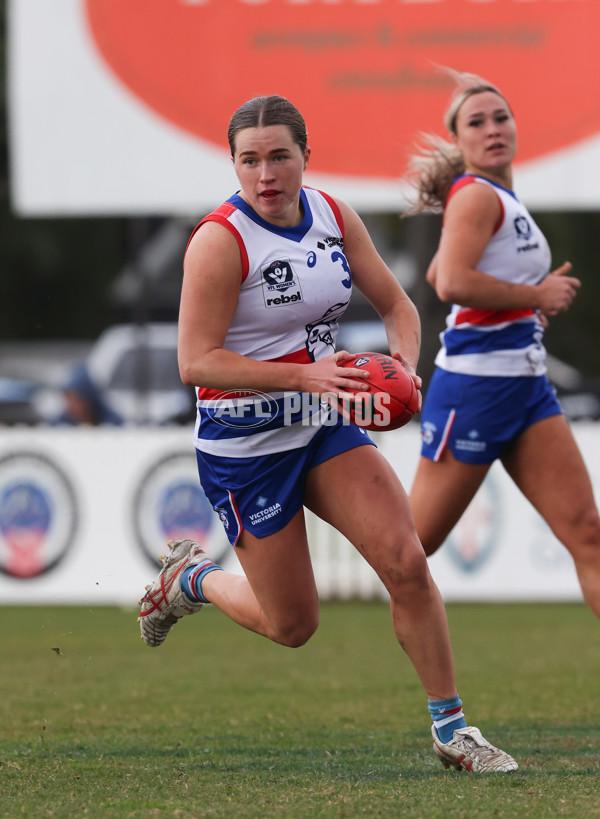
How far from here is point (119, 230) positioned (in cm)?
2847

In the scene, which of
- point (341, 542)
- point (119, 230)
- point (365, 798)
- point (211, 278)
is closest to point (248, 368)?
point (211, 278)

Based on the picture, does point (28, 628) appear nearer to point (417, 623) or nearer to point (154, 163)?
point (154, 163)

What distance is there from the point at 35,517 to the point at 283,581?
606 centimetres

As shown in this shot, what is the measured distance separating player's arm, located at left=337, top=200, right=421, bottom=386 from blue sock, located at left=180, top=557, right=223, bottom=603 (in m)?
1.15

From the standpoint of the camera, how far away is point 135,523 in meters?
10.1

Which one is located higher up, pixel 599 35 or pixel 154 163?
pixel 599 35

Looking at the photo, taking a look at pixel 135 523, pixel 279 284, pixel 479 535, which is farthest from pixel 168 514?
pixel 279 284

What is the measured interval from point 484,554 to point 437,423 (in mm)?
4819

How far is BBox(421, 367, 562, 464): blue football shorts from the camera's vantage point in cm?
517

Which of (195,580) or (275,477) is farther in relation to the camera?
(195,580)

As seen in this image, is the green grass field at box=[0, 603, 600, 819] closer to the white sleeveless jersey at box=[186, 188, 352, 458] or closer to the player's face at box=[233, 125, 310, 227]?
the white sleeveless jersey at box=[186, 188, 352, 458]

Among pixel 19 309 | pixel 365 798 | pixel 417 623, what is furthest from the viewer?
pixel 19 309

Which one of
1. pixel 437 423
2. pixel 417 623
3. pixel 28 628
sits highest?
pixel 437 423

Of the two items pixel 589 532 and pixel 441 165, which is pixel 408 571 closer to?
pixel 589 532
